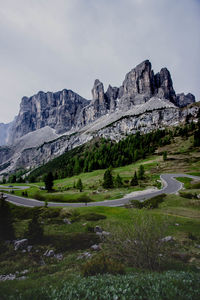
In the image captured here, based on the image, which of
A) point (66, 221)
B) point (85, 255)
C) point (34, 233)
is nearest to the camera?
point (85, 255)

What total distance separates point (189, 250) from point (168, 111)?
646 ft

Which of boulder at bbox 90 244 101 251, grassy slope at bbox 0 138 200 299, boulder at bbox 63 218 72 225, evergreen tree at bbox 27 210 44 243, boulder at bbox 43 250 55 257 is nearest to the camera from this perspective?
grassy slope at bbox 0 138 200 299

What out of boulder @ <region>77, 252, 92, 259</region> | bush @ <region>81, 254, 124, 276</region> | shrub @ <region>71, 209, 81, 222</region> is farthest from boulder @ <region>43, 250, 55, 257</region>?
shrub @ <region>71, 209, 81, 222</region>

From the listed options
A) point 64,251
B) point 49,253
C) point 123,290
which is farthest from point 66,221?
point 123,290

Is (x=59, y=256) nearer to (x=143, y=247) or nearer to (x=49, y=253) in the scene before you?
(x=49, y=253)

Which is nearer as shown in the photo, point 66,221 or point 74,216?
point 66,221

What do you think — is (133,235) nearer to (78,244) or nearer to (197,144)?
(78,244)

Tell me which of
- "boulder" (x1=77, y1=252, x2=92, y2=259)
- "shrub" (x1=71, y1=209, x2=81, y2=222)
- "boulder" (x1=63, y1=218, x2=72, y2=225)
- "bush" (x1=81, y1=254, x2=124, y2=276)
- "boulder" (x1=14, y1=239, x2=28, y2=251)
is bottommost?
"shrub" (x1=71, y1=209, x2=81, y2=222)

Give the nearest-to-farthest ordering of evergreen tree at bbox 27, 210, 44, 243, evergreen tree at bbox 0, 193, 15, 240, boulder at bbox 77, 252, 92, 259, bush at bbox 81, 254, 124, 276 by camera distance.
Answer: bush at bbox 81, 254, 124, 276, boulder at bbox 77, 252, 92, 259, evergreen tree at bbox 27, 210, 44, 243, evergreen tree at bbox 0, 193, 15, 240

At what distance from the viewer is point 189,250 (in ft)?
38.8

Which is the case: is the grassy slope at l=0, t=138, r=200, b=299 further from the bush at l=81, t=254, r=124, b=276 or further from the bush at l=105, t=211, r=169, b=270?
the bush at l=105, t=211, r=169, b=270

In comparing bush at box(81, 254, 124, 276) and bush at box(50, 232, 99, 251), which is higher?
bush at box(81, 254, 124, 276)

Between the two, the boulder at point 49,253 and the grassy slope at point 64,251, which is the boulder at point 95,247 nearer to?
the grassy slope at point 64,251

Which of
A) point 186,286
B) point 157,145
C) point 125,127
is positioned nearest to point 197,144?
point 157,145
